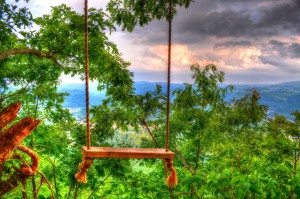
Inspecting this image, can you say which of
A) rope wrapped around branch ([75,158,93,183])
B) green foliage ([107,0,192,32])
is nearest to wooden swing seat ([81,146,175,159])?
rope wrapped around branch ([75,158,93,183])

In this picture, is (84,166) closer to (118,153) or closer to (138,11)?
(118,153)

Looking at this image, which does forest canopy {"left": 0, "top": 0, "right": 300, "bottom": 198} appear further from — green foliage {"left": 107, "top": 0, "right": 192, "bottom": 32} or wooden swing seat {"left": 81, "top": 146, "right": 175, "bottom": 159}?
wooden swing seat {"left": 81, "top": 146, "right": 175, "bottom": 159}

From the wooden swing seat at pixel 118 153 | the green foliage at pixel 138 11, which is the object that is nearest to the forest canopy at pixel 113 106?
the green foliage at pixel 138 11

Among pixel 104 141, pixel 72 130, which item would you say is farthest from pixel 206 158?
pixel 72 130

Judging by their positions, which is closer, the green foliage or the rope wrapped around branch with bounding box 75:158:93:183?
the rope wrapped around branch with bounding box 75:158:93:183

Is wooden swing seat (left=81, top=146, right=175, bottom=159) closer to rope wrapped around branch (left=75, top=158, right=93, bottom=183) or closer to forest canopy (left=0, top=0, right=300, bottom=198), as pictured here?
rope wrapped around branch (left=75, top=158, right=93, bottom=183)

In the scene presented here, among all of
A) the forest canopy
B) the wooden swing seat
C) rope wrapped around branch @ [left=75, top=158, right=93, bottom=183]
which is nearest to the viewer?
the wooden swing seat

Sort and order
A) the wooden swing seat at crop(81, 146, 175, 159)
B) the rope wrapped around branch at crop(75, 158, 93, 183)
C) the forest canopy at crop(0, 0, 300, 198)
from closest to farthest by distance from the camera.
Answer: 1. the wooden swing seat at crop(81, 146, 175, 159)
2. the rope wrapped around branch at crop(75, 158, 93, 183)
3. the forest canopy at crop(0, 0, 300, 198)

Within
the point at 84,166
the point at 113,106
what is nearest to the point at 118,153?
the point at 84,166

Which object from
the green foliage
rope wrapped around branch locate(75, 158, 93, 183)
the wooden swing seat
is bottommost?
rope wrapped around branch locate(75, 158, 93, 183)

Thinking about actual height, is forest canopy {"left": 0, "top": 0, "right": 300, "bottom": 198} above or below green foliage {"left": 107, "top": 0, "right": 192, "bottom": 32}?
below

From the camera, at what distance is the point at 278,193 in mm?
1983

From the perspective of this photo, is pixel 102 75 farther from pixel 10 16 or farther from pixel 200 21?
pixel 200 21

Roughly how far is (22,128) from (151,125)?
2.45 meters
